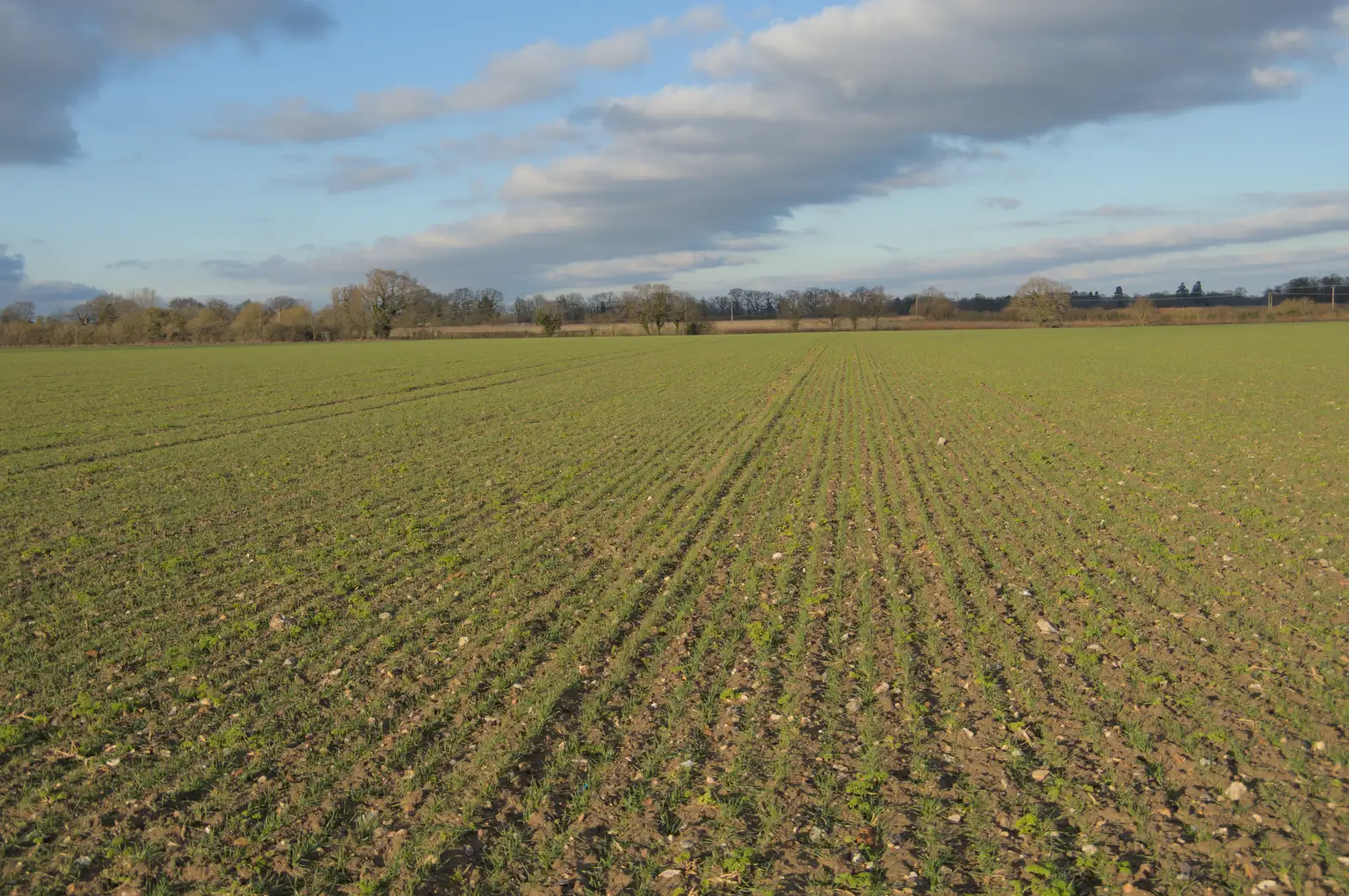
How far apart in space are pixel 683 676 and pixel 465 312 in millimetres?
154857

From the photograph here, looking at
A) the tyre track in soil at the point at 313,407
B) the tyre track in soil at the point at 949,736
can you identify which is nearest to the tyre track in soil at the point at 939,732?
the tyre track in soil at the point at 949,736

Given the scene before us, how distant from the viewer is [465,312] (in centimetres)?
15475

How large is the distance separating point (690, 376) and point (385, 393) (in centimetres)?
1474

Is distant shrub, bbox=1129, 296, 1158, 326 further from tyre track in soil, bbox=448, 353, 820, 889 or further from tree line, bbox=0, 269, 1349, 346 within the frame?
tyre track in soil, bbox=448, 353, 820, 889

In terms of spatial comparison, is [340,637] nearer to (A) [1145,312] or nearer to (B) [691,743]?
(B) [691,743]

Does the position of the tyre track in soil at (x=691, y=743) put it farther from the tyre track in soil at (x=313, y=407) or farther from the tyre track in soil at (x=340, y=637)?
the tyre track in soil at (x=313, y=407)

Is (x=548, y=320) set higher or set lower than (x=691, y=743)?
higher

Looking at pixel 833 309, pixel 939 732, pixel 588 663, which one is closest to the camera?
pixel 939 732

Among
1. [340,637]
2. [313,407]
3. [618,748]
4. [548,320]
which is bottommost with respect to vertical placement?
[618,748]

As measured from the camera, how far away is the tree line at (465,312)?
121 metres

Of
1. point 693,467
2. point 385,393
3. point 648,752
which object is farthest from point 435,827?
point 385,393

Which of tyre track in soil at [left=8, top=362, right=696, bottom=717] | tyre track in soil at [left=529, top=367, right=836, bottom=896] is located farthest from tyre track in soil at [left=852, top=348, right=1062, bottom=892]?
tyre track in soil at [left=8, top=362, right=696, bottom=717]

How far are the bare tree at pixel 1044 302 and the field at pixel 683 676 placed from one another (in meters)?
125

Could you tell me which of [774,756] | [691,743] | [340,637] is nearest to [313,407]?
[340,637]
